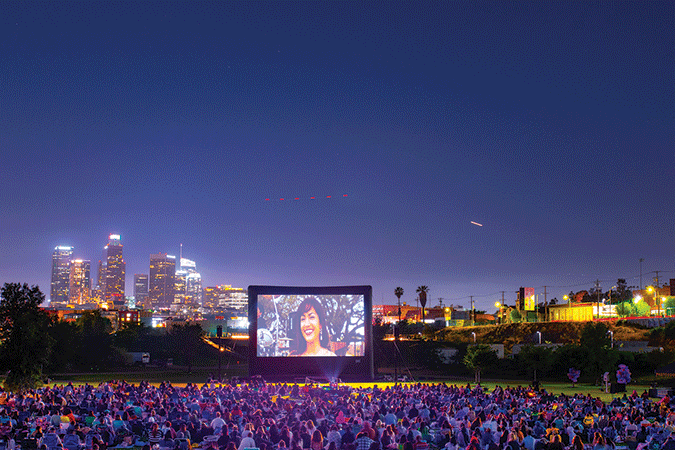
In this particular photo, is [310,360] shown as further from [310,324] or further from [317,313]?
[317,313]

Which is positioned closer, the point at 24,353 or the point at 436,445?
the point at 436,445

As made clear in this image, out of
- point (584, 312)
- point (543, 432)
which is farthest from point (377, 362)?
point (584, 312)

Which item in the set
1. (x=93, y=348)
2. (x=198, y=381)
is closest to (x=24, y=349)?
(x=198, y=381)

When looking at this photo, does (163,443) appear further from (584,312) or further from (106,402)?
(584,312)

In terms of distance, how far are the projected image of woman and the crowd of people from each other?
12786 millimetres

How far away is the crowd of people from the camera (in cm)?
1414

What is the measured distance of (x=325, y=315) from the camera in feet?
125

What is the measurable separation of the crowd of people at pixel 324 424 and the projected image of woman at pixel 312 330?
12.8 m

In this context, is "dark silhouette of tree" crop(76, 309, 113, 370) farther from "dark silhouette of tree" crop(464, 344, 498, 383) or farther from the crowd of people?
the crowd of people

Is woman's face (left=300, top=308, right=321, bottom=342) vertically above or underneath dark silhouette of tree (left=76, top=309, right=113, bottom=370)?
above

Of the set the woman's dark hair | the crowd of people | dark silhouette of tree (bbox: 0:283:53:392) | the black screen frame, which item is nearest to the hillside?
the black screen frame

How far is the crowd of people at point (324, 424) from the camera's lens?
46.4 ft

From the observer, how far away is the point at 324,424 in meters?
15.8

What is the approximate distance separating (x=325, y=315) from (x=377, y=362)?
21.8m
